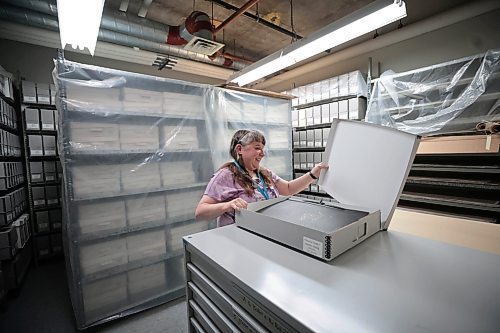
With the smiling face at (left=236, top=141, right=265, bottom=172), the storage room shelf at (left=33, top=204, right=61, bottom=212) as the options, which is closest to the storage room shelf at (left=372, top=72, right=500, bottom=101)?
the smiling face at (left=236, top=141, right=265, bottom=172)

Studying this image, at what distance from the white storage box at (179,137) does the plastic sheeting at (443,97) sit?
6.36 ft

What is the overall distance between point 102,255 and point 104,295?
295 mm

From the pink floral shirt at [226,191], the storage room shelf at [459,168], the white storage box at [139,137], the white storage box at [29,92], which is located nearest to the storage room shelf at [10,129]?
the white storage box at [29,92]

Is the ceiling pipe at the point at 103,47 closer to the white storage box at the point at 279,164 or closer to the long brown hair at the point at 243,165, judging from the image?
the white storage box at the point at 279,164

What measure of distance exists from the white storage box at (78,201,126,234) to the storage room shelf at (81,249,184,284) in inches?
12.1

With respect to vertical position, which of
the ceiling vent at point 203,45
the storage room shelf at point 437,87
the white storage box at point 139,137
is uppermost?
the ceiling vent at point 203,45

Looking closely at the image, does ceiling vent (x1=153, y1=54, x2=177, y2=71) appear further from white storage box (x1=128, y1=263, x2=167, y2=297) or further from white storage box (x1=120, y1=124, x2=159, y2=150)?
white storage box (x1=128, y1=263, x2=167, y2=297)

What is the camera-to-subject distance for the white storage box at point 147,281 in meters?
1.83

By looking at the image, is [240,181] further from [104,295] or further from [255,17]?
[255,17]

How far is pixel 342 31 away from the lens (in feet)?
5.77

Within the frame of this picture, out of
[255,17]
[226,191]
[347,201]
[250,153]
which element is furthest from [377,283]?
[255,17]

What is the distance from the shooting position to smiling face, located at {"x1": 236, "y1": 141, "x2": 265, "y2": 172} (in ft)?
4.48

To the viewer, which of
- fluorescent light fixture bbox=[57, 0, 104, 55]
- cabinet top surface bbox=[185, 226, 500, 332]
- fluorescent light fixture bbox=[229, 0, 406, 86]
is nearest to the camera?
cabinet top surface bbox=[185, 226, 500, 332]

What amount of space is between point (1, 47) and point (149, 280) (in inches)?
128
